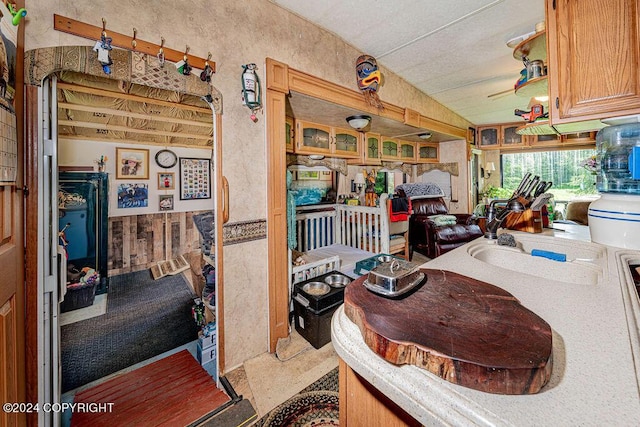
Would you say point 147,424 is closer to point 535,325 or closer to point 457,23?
point 535,325

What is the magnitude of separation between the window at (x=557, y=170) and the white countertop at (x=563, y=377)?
601 centimetres

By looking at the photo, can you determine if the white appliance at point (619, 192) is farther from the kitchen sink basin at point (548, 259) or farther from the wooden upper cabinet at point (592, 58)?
the wooden upper cabinet at point (592, 58)

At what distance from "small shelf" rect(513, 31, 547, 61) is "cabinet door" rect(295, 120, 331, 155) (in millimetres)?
1915

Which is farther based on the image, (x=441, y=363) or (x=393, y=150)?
(x=393, y=150)

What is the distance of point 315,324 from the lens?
214 cm

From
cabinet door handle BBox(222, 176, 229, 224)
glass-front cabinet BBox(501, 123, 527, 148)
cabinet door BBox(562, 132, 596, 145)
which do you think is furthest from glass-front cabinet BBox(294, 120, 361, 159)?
cabinet door BBox(562, 132, 596, 145)

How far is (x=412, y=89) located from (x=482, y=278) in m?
3.09

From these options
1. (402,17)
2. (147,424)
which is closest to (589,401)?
(147,424)

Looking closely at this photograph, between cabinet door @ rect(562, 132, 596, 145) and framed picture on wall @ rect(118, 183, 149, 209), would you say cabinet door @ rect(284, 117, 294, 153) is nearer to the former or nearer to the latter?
framed picture on wall @ rect(118, 183, 149, 209)

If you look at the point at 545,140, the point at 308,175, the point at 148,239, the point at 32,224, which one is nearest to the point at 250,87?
the point at 32,224

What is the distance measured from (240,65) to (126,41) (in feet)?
2.20

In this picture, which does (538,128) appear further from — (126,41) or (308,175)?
(126,41)

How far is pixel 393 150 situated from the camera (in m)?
4.19

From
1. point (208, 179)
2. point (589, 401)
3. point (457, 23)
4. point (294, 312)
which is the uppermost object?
point (457, 23)
